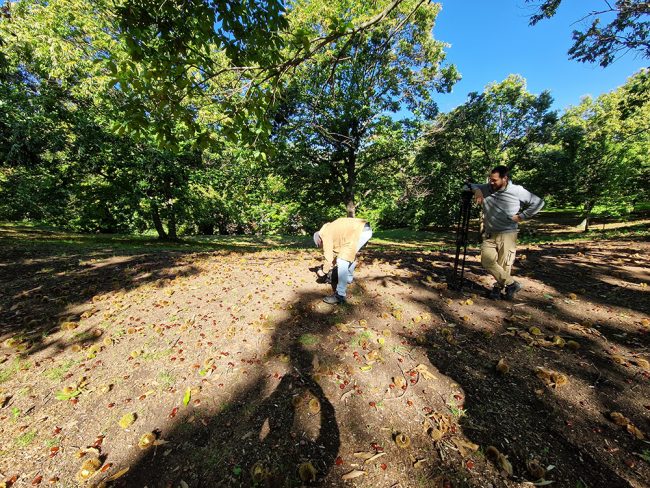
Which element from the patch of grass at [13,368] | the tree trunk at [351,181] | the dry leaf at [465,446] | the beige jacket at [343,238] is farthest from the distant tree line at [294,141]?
the dry leaf at [465,446]

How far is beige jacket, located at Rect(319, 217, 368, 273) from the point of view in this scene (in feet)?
15.2

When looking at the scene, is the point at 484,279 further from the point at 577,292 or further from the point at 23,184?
the point at 23,184

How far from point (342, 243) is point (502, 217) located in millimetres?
2674

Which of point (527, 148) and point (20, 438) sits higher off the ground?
point (527, 148)

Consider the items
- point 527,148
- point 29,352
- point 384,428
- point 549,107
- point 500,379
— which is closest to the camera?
point 384,428

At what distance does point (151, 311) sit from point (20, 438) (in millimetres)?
2382

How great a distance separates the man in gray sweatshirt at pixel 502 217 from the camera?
4.30 meters

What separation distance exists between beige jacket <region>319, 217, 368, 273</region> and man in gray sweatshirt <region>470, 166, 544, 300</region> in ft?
6.72

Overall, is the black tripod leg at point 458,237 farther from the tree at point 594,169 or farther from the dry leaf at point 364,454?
the tree at point 594,169

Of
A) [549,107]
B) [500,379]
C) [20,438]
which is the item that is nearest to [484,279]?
[500,379]

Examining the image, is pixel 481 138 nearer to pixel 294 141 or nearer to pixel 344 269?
pixel 294 141

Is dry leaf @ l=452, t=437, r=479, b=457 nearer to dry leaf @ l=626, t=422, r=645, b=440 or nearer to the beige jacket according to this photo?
dry leaf @ l=626, t=422, r=645, b=440

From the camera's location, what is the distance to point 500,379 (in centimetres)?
302

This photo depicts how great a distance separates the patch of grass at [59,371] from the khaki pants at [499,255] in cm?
644
